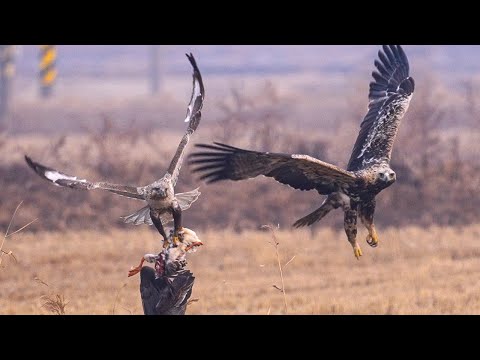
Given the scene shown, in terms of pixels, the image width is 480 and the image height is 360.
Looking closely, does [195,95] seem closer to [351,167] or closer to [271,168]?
[271,168]

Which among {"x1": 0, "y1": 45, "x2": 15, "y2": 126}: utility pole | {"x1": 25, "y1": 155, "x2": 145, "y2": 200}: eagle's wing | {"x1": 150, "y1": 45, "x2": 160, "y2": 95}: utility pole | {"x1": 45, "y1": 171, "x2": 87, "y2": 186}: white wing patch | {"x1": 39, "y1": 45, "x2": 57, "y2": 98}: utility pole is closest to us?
{"x1": 25, "y1": 155, "x2": 145, "y2": 200}: eagle's wing

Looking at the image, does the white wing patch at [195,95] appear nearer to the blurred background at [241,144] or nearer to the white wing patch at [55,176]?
the white wing patch at [55,176]

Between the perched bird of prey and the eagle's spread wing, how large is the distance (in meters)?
0.67

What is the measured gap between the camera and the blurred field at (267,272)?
1354cm

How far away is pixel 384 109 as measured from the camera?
10.8 meters

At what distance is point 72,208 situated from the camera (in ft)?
65.4

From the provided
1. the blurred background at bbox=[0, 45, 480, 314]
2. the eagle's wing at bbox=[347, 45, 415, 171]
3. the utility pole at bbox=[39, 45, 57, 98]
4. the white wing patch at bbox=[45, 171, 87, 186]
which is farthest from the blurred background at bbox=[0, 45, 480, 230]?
the white wing patch at bbox=[45, 171, 87, 186]

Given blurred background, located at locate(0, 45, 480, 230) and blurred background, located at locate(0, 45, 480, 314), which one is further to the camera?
blurred background, located at locate(0, 45, 480, 230)

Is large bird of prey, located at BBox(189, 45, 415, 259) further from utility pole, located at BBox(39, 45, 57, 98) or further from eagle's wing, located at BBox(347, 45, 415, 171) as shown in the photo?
utility pole, located at BBox(39, 45, 57, 98)

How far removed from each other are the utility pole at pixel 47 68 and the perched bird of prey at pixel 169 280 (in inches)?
1417

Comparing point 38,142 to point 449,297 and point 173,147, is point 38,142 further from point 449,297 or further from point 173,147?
point 449,297

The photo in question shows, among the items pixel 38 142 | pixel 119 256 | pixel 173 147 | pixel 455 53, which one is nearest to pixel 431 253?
pixel 119 256

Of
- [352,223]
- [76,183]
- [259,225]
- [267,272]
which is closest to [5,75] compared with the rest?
[259,225]

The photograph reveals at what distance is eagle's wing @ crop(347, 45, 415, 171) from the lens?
10273 millimetres
